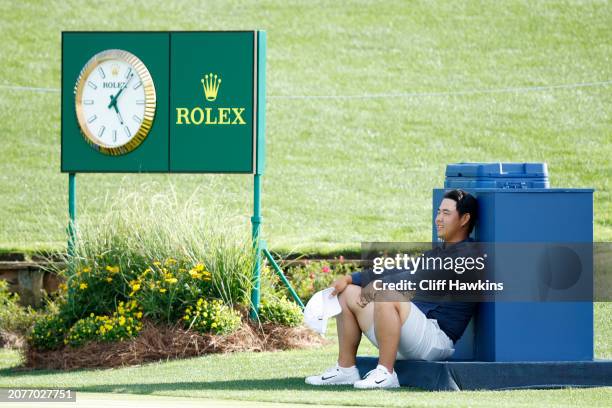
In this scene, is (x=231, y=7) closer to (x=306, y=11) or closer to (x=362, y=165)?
(x=306, y=11)

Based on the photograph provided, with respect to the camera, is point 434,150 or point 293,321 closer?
point 293,321

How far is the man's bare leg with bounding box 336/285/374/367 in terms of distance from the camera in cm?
792

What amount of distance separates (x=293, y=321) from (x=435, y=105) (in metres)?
12.5

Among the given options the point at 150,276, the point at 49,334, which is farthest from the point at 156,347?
the point at 49,334

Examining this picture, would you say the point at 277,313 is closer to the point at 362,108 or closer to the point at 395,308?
the point at 395,308

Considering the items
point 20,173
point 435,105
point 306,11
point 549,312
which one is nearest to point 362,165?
point 435,105

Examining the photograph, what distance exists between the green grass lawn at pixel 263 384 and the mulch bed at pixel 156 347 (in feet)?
0.76

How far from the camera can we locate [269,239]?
54.9ft

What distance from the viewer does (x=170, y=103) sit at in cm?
1188

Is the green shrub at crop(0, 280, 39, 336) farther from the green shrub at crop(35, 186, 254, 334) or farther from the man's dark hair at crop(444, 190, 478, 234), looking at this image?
the man's dark hair at crop(444, 190, 478, 234)

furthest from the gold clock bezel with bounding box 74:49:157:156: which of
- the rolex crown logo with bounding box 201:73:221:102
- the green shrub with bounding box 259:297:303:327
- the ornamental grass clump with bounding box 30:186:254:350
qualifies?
the green shrub with bounding box 259:297:303:327

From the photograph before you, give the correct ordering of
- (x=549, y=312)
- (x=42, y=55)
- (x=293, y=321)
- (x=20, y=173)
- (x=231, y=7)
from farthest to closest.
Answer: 1. (x=231, y=7)
2. (x=42, y=55)
3. (x=20, y=173)
4. (x=293, y=321)
5. (x=549, y=312)

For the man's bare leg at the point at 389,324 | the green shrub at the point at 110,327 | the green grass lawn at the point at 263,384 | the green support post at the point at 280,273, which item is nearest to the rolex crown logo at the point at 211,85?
the green support post at the point at 280,273

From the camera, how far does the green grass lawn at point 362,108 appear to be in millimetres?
19172
